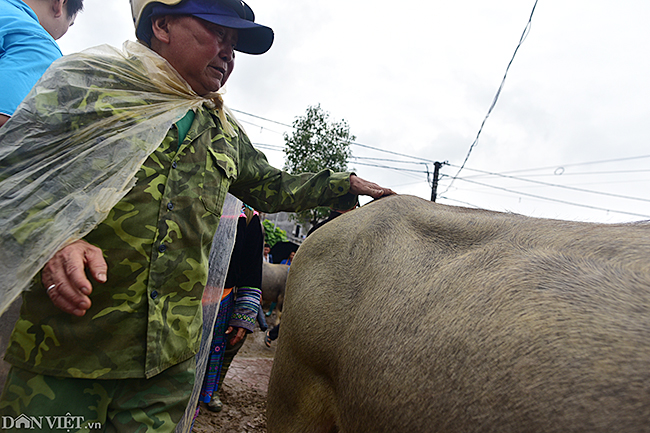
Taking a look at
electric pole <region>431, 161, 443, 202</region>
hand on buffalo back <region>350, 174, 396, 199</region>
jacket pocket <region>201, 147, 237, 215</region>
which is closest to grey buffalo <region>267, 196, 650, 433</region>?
hand on buffalo back <region>350, 174, 396, 199</region>

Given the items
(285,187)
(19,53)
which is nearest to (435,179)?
(285,187)

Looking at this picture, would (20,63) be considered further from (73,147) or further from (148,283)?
(148,283)

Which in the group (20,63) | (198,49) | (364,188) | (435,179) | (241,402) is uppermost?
(435,179)

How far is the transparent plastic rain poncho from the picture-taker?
45.1 inches

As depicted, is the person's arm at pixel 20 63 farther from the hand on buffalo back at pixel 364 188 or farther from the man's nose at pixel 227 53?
the hand on buffalo back at pixel 364 188

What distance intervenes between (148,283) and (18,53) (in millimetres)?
1316

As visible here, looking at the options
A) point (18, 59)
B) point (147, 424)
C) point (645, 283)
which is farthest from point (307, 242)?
point (18, 59)

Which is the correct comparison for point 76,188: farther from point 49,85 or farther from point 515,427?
point 515,427

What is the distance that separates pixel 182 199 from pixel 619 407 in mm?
1498

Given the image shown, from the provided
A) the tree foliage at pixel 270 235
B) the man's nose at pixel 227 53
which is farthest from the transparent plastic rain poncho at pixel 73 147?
the tree foliage at pixel 270 235

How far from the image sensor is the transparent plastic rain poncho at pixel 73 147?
45.1 inches

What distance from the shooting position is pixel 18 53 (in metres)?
1.71

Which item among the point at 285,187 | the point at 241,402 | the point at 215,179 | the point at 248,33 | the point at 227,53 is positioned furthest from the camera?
the point at 241,402

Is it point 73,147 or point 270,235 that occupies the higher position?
point 73,147
